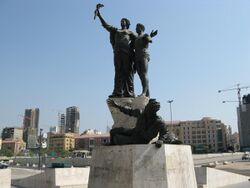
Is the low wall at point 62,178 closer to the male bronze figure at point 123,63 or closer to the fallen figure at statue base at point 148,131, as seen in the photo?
the male bronze figure at point 123,63

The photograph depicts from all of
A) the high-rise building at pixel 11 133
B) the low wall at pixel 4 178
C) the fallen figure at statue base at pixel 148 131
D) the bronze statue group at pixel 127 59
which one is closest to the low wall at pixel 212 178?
the bronze statue group at pixel 127 59

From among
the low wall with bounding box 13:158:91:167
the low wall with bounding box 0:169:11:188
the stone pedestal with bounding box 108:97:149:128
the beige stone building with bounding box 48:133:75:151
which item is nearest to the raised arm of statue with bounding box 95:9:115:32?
the stone pedestal with bounding box 108:97:149:128

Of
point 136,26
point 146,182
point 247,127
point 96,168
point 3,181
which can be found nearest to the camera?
point 146,182

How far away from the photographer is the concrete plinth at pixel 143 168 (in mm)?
7086

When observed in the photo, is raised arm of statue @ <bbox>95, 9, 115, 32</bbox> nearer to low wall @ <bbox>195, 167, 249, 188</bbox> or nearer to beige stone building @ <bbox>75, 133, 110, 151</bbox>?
low wall @ <bbox>195, 167, 249, 188</bbox>

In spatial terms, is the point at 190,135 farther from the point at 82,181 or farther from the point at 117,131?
the point at 117,131

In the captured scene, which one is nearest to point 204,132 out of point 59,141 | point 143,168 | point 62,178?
point 59,141

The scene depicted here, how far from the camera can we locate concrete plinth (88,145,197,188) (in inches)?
279

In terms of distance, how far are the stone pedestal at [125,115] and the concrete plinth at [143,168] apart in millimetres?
1482

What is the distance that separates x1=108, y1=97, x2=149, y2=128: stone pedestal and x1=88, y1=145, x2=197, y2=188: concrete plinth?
1.48 meters

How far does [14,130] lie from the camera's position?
161625 mm

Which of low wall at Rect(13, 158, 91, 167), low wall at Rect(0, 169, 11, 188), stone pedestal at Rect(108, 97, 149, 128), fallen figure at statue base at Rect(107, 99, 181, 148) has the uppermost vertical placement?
stone pedestal at Rect(108, 97, 149, 128)

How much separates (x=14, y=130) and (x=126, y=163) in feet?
548

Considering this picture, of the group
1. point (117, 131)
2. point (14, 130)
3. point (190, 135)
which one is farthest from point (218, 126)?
point (117, 131)
